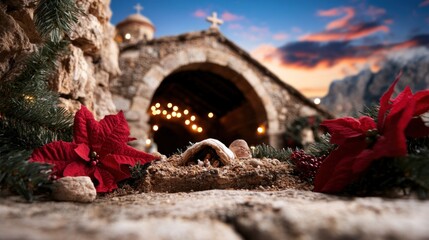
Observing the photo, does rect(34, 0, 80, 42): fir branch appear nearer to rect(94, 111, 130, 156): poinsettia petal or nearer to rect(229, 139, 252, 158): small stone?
A: rect(94, 111, 130, 156): poinsettia petal

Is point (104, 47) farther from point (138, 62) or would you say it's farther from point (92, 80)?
point (138, 62)

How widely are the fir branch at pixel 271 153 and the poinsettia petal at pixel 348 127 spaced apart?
1.35ft

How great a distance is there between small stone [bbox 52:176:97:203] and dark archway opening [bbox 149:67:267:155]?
457 centimetres

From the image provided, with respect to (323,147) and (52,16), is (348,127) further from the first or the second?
(52,16)

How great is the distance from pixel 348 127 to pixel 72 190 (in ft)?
Answer: 2.62

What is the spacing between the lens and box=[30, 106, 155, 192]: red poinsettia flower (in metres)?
0.86

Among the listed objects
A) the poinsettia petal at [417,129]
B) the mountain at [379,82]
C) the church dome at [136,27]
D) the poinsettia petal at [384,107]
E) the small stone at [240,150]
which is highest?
the church dome at [136,27]

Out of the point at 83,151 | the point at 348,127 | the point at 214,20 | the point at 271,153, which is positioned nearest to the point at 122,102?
the point at 214,20

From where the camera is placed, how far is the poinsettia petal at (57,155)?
2.66 ft

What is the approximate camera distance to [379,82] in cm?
1391

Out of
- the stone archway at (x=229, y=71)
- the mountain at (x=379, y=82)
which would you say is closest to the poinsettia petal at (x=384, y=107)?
the stone archway at (x=229, y=71)

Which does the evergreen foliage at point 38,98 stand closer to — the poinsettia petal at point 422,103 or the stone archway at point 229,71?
the poinsettia petal at point 422,103

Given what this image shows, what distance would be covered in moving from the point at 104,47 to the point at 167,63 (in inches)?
99.2

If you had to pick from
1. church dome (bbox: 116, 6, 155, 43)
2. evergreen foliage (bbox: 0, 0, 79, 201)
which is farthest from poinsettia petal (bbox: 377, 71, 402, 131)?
church dome (bbox: 116, 6, 155, 43)
